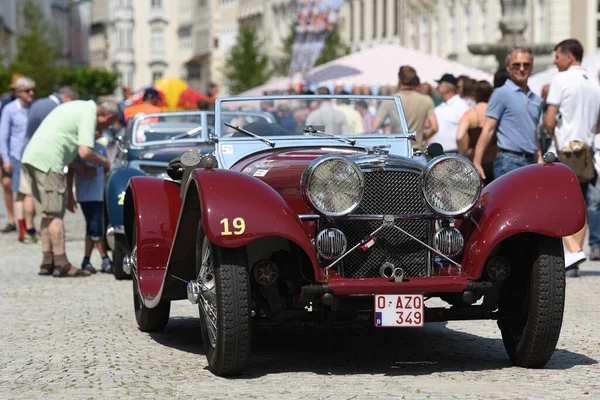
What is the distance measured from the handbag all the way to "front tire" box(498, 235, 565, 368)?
5019mm

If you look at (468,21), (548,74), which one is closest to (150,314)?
(548,74)

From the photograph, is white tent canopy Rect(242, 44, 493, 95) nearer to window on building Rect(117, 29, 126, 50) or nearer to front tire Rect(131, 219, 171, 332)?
front tire Rect(131, 219, 171, 332)

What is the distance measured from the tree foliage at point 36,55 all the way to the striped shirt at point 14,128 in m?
66.4

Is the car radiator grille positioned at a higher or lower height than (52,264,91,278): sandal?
higher

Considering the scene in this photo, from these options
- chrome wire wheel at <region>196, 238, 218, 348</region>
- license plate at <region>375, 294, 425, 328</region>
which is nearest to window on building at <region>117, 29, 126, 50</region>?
chrome wire wheel at <region>196, 238, 218, 348</region>

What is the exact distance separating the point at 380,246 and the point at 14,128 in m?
11.1

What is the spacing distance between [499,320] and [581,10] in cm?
3481

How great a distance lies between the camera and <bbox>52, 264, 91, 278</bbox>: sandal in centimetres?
1301

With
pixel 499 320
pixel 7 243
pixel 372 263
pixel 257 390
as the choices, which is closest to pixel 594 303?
pixel 499 320

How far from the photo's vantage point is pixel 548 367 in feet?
24.6

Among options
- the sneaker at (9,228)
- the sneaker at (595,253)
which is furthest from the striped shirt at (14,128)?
the sneaker at (595,253)

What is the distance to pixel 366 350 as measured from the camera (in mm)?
8156

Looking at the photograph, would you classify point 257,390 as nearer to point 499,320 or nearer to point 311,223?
point 311,223

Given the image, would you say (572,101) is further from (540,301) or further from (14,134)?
(14,134)
